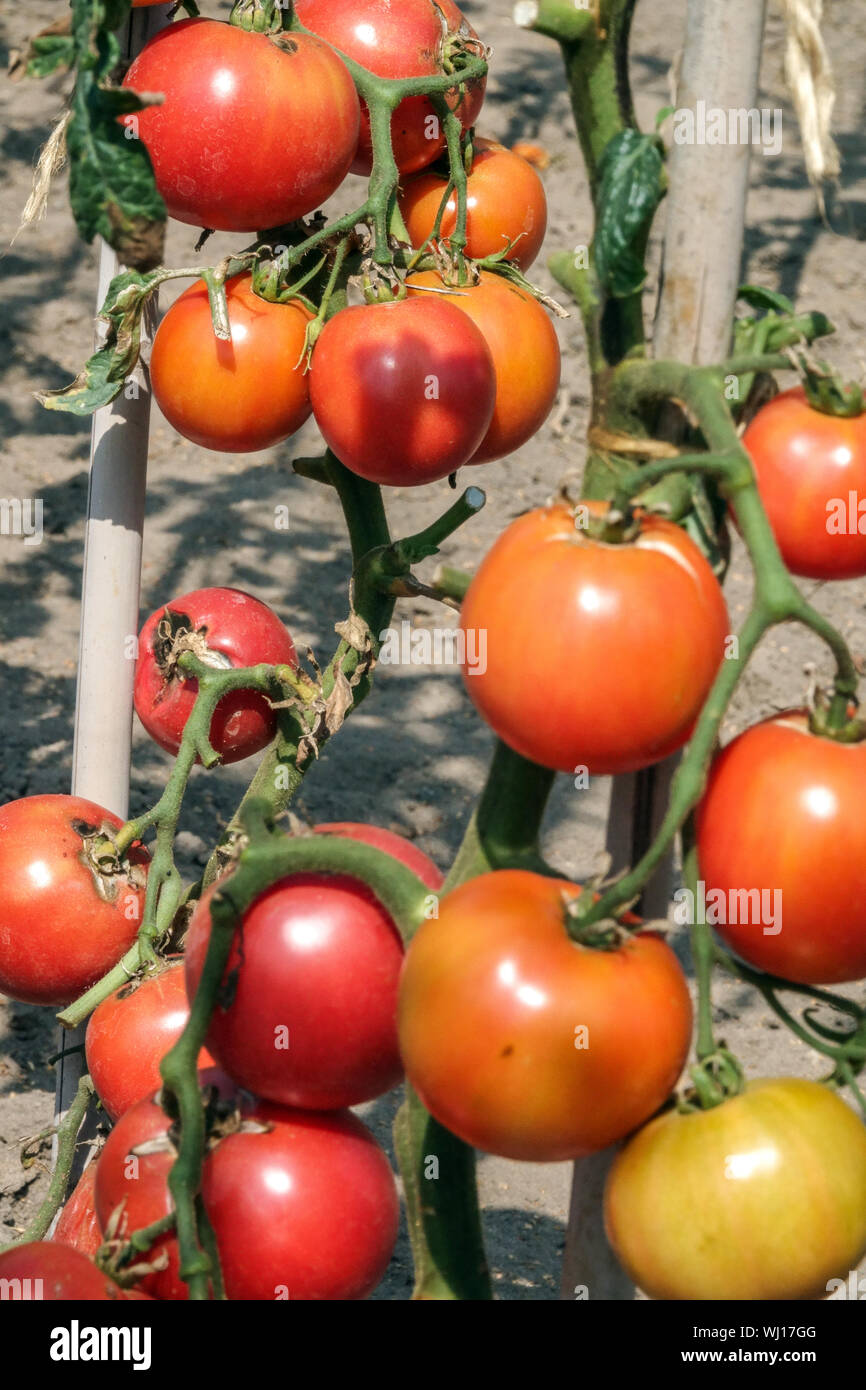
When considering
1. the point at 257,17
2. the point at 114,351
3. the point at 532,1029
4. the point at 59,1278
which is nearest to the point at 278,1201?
the point at 59,1278

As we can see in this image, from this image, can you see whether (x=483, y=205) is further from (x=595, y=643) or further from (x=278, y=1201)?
(x=278, y=1201)

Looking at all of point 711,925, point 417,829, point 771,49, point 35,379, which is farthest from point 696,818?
point 771,49

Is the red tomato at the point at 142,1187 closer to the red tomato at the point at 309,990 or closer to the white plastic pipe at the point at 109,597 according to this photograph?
the red tomato at the point at 309,990

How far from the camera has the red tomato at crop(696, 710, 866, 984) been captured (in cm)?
75

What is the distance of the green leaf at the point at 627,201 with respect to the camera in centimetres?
Answer: 76

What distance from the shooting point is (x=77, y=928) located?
1.32 meters

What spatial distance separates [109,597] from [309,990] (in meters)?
0.74

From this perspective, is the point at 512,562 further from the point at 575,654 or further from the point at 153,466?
the point at 153,466

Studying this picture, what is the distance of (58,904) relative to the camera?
1.32m

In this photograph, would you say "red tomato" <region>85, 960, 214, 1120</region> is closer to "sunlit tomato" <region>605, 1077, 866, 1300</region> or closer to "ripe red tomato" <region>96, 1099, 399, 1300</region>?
"ripe red tomato" <region>96, 1099, 399, 1300</region>

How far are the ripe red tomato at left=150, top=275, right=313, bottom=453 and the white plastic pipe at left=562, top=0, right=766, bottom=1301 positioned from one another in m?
0.43

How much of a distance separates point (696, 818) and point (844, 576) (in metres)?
0.17

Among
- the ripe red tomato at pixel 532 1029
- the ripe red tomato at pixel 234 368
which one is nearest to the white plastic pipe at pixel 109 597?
the ripe red tomato at pixel 234 368

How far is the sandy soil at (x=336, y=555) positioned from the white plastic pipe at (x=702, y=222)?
1298 millimetres
